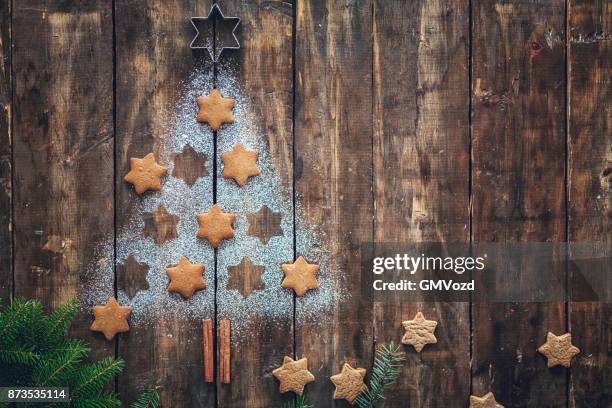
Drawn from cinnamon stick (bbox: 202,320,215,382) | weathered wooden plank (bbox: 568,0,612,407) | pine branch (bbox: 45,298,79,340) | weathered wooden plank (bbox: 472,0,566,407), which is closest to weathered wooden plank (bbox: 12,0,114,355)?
pine branch (bbox: 45,298,79,340)

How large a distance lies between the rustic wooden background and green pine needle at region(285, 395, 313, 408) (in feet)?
0.12

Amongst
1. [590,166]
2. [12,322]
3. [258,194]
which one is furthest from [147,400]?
[590,166]

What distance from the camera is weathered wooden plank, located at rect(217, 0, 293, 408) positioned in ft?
4.61

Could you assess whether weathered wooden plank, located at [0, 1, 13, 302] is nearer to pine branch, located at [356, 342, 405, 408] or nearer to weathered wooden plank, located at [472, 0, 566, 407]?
pine branch, located at [356, 342, 405, 408]

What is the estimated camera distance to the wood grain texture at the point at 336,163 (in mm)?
1408

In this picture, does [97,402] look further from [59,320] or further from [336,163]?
[336,163]

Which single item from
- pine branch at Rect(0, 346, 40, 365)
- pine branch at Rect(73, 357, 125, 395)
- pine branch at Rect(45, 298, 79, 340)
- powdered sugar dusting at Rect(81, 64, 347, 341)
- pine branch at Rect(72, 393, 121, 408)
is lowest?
pine branch at Rect(72, 393, 121, 408)

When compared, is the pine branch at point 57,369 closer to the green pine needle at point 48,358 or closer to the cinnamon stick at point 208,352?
the green pine needle at point 48,358

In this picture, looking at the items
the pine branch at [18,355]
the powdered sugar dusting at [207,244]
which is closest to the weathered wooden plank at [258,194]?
the powdered sugar dusting at [207,244]

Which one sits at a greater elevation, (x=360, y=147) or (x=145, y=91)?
(x=145, y=91)

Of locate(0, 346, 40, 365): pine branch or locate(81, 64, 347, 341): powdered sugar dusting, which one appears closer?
locate(0, 346, 40, 365): pine branch

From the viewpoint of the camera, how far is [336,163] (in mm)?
1414

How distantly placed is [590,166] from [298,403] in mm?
869

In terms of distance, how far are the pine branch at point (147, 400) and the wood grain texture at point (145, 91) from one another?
33mm
